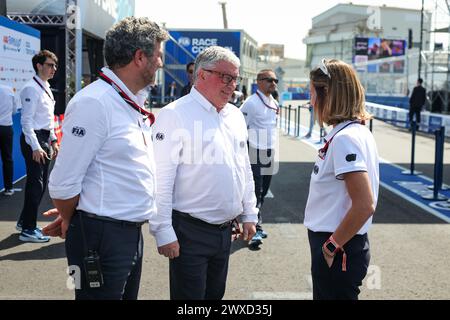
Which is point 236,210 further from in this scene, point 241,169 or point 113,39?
point 113,39

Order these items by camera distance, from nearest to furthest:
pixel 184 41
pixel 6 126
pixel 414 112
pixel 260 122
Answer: pixel 260 122 → pixel 6 126 → pixel 414 112 → pixel 184 41

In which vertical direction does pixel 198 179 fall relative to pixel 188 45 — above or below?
below

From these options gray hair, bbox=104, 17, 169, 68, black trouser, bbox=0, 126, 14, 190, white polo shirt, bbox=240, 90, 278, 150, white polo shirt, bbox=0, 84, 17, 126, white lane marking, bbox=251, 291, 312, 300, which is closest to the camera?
gray hair, bbox=104, 17, 169, 68

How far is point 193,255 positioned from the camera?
9.45ft

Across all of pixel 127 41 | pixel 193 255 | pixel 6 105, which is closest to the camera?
pixel 127 41

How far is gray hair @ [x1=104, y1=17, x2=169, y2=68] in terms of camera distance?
244cm

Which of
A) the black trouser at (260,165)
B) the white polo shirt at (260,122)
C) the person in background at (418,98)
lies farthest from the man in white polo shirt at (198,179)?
the person in background at (418,98)

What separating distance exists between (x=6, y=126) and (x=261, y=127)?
4166 mm

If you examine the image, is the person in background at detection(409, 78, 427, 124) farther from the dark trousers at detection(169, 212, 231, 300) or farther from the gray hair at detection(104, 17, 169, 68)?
the gray hair at detection(104, 17, 169, 68)

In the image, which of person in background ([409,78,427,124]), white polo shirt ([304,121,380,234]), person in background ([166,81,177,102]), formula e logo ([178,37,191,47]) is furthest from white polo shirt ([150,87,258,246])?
formula e logo ([178,37,191,47])

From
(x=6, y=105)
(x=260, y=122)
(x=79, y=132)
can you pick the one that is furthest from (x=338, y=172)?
(x=6, y=105)

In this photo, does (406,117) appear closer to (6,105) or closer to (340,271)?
(6,105)

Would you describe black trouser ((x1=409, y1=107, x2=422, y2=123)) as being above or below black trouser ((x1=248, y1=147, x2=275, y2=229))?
above

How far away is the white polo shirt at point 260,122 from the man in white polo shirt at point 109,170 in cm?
368
